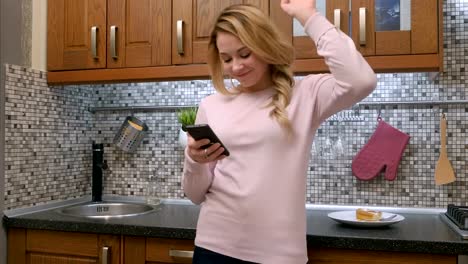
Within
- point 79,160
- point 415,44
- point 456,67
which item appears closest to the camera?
point 415,44

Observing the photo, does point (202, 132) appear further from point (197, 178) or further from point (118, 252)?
point (118, 252)

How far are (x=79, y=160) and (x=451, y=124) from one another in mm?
1607

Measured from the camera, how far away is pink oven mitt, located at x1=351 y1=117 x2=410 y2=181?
6.25 feet

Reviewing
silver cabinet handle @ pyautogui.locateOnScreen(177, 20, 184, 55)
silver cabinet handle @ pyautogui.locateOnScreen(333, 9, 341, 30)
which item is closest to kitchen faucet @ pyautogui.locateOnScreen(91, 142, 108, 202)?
silver cabinet handle @ pyautogui.locateOnScreen(177, 20, 184, 55)

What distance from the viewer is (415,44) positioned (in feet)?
5.38

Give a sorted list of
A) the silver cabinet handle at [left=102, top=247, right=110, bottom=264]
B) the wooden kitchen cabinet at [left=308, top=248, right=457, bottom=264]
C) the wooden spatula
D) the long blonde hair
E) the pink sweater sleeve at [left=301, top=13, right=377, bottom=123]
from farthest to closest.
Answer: the wooden spatula, the silver cabinet handle at [left=102, top=247, right=110, bottom=264], the wooden kitchen cabinet at [left=308, top=248, right=457, bottom=264], the long blonde hair, the pink sweater sleeve at [left=301, top=13, right=377, bottom=123]

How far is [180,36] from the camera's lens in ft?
6.06

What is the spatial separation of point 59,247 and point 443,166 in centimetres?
147

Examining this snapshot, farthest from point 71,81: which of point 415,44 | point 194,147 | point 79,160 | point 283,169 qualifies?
point 415,44

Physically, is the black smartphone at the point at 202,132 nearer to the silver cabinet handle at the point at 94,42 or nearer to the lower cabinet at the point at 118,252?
the lower cabinet at the point at 118,252

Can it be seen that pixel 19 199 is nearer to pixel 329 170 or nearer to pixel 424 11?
pixel 329 170

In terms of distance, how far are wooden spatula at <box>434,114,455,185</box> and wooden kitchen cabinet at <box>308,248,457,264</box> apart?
52cm

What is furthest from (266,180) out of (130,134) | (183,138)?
(130,134)

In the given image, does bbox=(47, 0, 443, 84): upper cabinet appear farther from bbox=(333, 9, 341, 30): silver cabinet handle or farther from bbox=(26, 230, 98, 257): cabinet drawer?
bbox=(26, 230, 98, 257): cabinet drawer
